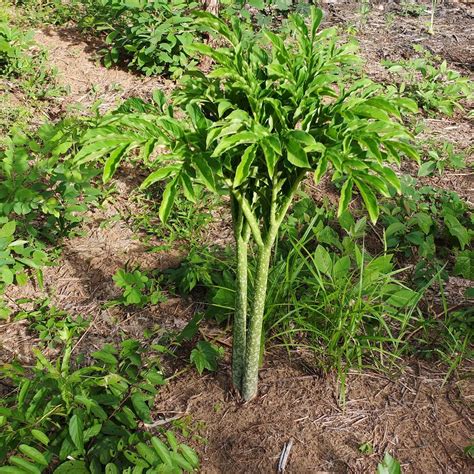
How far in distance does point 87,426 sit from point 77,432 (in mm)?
206

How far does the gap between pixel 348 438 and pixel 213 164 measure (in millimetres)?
1367

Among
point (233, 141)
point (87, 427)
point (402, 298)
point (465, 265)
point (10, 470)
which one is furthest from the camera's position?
point (465, 265)

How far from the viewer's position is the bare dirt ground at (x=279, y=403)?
2264mm

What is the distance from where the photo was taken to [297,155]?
1592 millimetres

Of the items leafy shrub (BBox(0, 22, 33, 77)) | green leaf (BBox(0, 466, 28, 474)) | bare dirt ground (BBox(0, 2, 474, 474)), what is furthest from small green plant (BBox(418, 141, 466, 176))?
leafy shrub (BBox(0, 22, 33, 77))

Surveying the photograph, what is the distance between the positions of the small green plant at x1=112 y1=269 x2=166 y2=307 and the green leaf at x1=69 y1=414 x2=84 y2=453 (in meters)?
0.94

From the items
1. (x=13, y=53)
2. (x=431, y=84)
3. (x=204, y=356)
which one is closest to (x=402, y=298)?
(x=204, y=356)

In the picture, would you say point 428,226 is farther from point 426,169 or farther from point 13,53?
point 13,53

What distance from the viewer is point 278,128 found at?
1.77 metres

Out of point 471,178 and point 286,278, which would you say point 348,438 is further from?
point 471,178

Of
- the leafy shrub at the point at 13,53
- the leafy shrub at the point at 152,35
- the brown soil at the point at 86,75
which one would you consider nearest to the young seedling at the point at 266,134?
the brown soil at the point at 86,75

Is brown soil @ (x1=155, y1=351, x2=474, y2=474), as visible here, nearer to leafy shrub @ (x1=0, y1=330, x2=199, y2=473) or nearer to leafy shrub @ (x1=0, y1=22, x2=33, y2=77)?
leafy shrub @ (x1=0, y1=330, x2=199, y2=473)

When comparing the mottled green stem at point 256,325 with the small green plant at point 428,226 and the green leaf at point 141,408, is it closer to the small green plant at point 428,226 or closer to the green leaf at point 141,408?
the green leaf at point 141,408

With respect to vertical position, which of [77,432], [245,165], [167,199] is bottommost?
[77,432]
